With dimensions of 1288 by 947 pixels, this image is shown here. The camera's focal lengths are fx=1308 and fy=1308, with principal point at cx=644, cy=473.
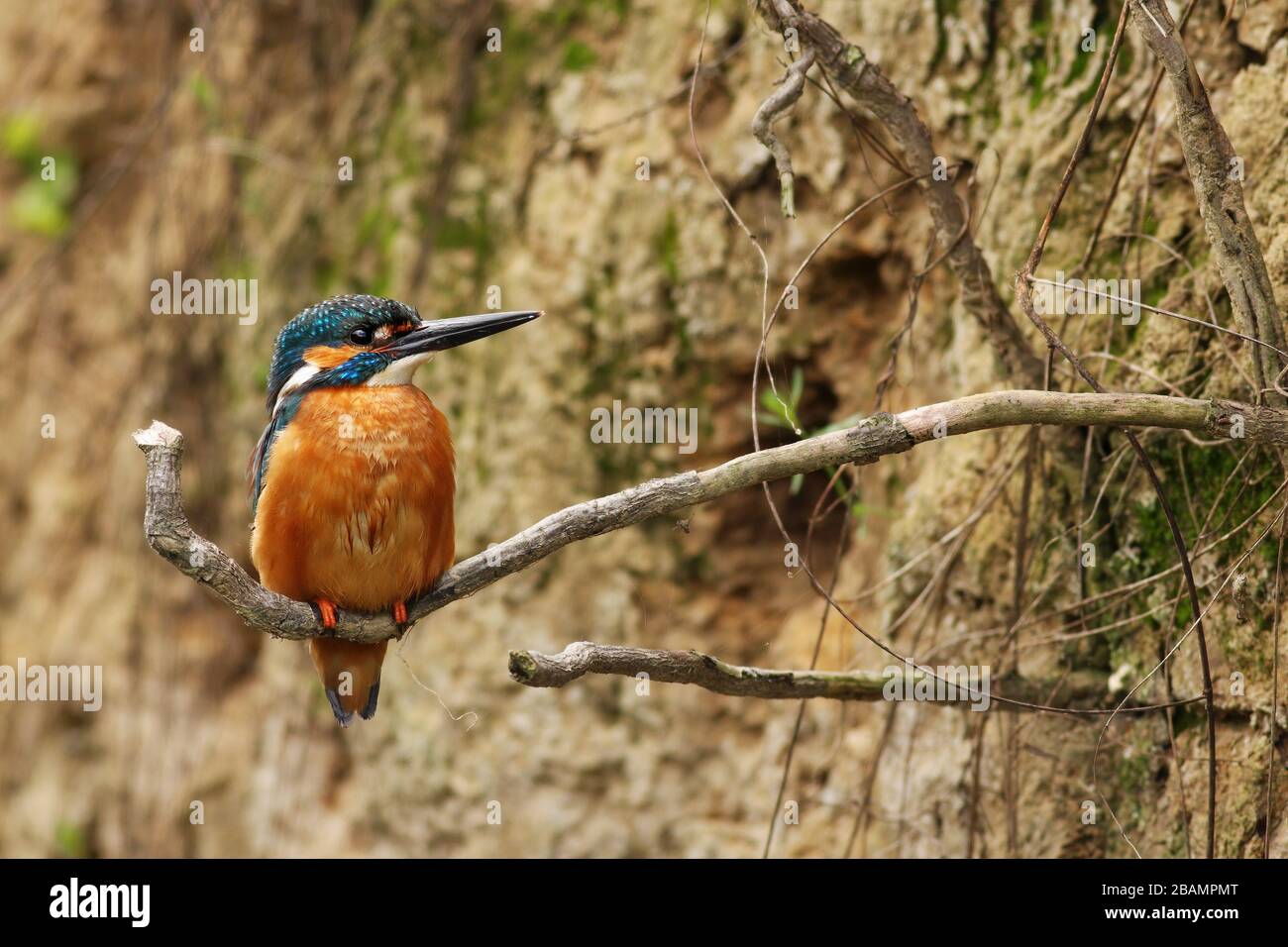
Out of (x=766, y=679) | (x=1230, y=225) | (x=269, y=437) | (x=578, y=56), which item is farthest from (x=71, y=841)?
(x=1230, y=225)

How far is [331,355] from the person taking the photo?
2.98 m

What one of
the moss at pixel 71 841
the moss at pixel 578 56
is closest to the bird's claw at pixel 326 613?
the moss at pixel 578 56

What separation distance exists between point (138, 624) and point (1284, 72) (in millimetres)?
4300

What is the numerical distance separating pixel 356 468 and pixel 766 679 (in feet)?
3.21

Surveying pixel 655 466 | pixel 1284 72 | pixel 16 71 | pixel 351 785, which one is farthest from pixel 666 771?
pixel 16 71

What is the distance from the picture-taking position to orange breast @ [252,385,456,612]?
2738 mm

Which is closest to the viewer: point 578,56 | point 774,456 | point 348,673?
point 774,456

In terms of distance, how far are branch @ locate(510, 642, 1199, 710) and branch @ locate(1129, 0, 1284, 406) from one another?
2.56ft

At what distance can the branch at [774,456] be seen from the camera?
2021mm

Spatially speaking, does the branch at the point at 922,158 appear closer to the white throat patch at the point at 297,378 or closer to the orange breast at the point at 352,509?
the orange breast at the point at 352,509

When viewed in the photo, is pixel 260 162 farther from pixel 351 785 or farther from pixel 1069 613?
pixel 1069 613

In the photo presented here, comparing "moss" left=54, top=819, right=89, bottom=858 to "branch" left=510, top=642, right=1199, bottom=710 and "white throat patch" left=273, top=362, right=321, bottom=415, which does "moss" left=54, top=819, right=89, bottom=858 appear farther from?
"branch" left=510, top=642, right=1199, bottom=710

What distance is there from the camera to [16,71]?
595cm

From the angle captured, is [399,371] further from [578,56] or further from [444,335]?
[578,56]
